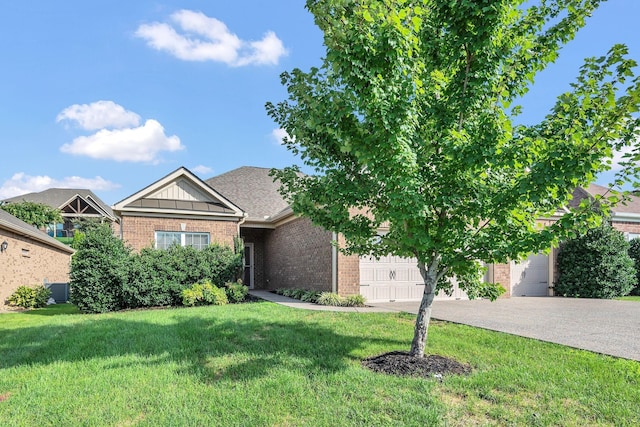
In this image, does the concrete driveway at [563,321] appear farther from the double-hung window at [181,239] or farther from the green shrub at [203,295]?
the double-hung window at [181,239]

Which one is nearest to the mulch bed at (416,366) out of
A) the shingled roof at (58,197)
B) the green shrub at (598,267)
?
the green shrub at (598,267)

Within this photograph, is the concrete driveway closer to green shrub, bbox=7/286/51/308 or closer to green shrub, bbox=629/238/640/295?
green shrub, bbox=629/238/640/295

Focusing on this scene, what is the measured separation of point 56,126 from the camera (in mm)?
14578

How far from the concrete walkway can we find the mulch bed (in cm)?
258

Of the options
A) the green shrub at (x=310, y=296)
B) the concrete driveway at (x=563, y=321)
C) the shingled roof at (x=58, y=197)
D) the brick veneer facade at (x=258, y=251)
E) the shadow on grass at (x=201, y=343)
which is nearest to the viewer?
the shadow on grass at (x=201, y=343)

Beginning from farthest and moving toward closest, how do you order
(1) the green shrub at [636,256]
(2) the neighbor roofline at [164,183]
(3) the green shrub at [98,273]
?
(1) the green shrub at [636,256] < (2) the neighbor roofline at [164,183] < (3) the green shrub at [98,273]

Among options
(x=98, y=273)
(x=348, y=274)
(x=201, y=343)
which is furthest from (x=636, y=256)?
(x=98, y=273)

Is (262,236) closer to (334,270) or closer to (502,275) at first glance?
(334,270)

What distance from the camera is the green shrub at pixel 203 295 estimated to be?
11.9 meters

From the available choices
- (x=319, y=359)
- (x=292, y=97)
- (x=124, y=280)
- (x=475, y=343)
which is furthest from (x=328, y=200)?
(x=124, y=280)

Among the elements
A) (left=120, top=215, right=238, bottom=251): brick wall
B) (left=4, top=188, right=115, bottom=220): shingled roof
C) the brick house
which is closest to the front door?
the brick house

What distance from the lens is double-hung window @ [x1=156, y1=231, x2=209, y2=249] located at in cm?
1472

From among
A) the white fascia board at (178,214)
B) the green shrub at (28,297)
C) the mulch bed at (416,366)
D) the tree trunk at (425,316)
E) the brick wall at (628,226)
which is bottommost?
the green shrub at (28,297)

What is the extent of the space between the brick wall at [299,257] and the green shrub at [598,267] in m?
10.1
